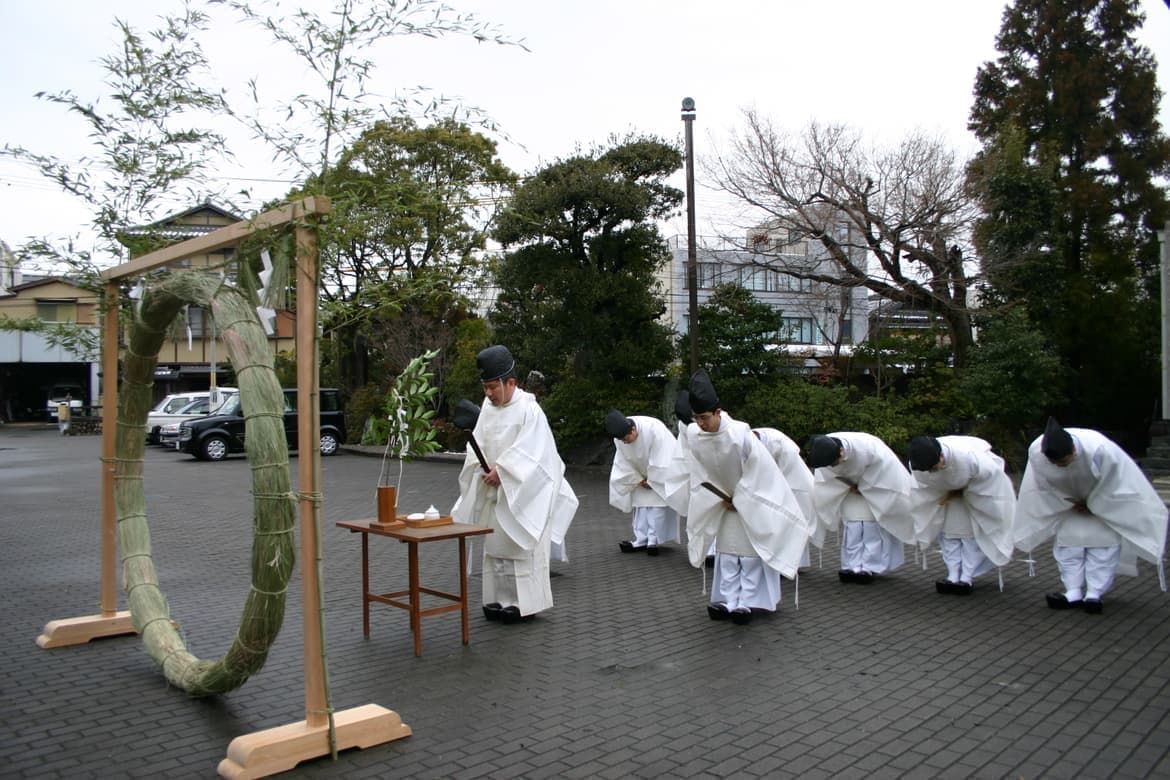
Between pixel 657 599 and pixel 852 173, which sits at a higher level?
pixel 852 173

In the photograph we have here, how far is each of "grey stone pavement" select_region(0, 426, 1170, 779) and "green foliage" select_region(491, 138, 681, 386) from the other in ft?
32.2

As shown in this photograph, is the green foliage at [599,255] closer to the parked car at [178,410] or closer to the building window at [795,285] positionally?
the building window at [795,285]

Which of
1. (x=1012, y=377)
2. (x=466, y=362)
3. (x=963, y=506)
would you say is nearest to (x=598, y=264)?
(x=466, y=362)

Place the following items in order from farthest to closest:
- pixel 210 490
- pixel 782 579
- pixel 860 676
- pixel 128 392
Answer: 1. pixel 210 490
2. pixel 782 579
3. pixel 128 392
4. pixel 860 676

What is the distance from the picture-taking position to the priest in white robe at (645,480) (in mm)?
9945

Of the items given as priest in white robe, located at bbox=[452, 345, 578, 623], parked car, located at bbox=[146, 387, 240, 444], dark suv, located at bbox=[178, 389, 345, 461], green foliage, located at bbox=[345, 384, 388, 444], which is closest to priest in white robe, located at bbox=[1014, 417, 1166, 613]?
priest in white robe, located at bbox=[452, 345, 578, 623]

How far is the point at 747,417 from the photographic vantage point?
18109 mm

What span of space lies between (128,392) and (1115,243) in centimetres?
2281

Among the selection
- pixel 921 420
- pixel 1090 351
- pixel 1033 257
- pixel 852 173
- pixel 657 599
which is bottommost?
pixel 657 599

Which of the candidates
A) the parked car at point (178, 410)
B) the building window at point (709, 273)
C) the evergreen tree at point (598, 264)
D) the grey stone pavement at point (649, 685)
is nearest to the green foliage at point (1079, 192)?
the building window at point (709, 273)

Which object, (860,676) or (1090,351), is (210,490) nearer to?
(860,676)

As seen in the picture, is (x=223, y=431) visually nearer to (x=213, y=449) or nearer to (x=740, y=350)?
(x=213, y=449)

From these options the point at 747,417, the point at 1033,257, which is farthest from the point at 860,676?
the point at 1033,257

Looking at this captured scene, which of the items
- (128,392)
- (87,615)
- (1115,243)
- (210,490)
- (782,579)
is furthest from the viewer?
(1115,243)
